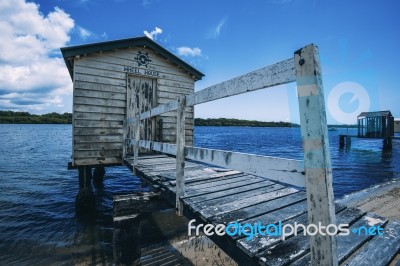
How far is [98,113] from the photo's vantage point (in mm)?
7699

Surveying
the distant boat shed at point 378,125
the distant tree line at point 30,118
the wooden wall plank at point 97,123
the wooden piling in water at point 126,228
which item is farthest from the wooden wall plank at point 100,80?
the distant tree line at point 30,118

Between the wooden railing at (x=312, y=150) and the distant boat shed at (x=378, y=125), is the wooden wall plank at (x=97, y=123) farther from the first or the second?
the distant boat shed at (x=378, y=125)

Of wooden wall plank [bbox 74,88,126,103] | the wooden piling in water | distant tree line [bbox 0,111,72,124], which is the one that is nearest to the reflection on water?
the wooden piling in water

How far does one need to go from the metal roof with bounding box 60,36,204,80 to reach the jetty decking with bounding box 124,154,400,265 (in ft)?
17.7

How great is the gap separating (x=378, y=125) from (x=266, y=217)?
1244 inches

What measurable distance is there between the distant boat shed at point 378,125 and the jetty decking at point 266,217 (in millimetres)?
30076

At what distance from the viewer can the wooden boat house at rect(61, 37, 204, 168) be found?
24.3 feet

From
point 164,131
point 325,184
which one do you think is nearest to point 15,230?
point 164,131

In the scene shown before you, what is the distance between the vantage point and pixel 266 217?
97.9 inches

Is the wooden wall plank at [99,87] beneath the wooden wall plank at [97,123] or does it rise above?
above

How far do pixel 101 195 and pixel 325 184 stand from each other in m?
11.0

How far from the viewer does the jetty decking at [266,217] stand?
1.88 metres

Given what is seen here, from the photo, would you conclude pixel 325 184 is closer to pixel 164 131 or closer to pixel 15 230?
pixel 164 131

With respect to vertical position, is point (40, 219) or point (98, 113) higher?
point (98, 113)
